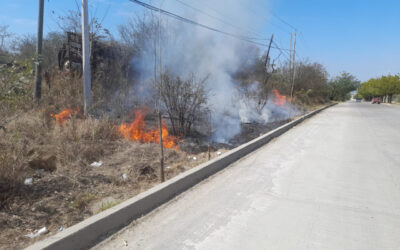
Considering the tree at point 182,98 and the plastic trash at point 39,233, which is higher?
the tree at point 182,98

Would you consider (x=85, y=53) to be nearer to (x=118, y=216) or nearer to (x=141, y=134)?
(x=141, y=134)

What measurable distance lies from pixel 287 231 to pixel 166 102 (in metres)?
5.15

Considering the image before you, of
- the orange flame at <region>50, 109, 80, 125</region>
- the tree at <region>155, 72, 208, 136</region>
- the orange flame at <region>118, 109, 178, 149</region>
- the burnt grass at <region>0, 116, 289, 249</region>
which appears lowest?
the burnt grass at <region>0, 116, 289, 249</region>

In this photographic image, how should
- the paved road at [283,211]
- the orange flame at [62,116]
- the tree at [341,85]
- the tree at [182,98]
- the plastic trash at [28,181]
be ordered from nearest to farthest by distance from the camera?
the paved road at [283,211], the plastic trash at [28,181], the orange flame at [62,116], the tree at [182,98], the tree at [341,85]

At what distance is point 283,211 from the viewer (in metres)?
2.84

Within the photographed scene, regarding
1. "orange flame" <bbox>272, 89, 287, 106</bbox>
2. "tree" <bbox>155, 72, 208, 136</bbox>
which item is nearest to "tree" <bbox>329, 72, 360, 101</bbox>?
"orange flame" <bbox>272, 89, 287, 106</bbox>

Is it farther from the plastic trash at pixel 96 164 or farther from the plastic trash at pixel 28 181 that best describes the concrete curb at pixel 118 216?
the plastic trash at pixel 96 164

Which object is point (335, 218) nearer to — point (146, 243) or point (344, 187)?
point (344, 187)

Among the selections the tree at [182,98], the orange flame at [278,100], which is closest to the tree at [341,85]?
the orange flame at [278,100]

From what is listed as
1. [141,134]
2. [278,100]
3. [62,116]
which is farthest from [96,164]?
[278,100]

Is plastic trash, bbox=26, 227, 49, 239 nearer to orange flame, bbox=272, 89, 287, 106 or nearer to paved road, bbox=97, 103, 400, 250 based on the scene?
paved road, bbox=97, 103, 400, 250

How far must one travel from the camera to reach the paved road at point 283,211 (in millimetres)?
2268

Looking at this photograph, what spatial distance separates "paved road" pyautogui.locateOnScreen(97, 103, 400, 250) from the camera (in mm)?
2268

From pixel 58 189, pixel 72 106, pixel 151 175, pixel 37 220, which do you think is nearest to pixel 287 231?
pixel 151 175
